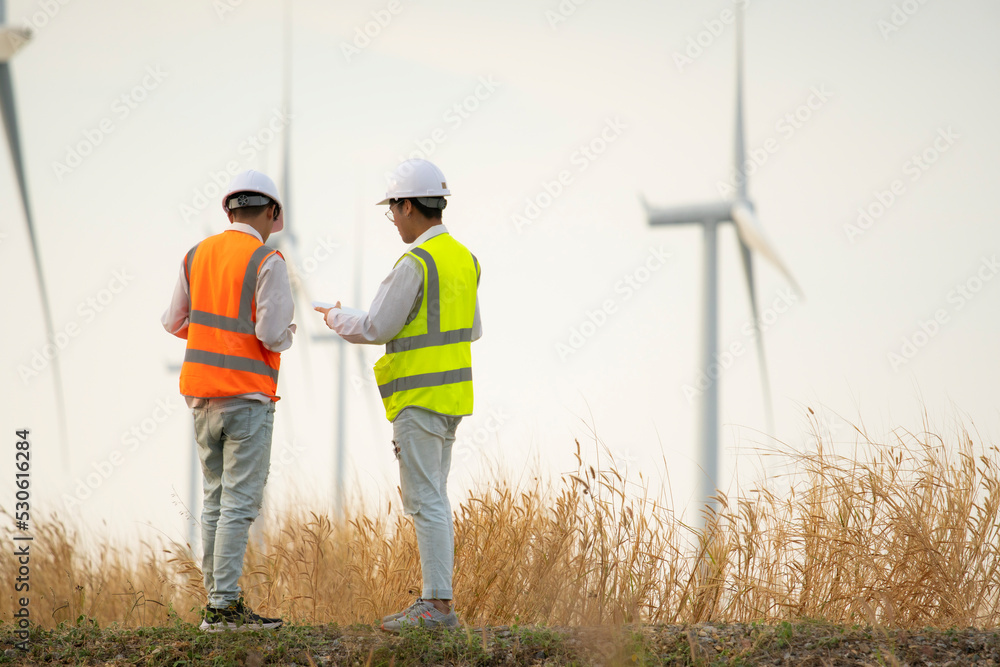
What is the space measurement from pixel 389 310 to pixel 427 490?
961mm

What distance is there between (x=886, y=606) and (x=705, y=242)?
1158 centimetres

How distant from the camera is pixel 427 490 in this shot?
4922 millimetres

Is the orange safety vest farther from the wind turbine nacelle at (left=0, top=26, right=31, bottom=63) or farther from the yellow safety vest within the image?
the wind turbine nacelle at (left=0, top=26, right=31, bottom=63)

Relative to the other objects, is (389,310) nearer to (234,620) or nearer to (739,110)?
(234,620)

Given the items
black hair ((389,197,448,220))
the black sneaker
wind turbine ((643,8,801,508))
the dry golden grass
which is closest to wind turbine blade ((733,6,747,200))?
wind turbine ((643,8,801,508))

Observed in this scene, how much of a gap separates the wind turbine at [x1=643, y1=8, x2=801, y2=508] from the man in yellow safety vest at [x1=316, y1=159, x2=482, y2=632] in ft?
36.1

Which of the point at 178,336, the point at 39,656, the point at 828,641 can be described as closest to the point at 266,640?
the point at 39,656

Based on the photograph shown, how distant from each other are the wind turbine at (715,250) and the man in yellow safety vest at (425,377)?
1100 centimetres

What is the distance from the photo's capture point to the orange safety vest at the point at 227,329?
497 cm

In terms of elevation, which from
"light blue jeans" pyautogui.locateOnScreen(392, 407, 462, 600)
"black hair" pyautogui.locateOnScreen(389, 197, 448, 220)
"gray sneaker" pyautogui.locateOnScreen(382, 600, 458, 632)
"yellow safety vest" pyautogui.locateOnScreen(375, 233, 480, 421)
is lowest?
"gray sneaker" pyautogui.locateOnScreen(382, 600, 458, 632)

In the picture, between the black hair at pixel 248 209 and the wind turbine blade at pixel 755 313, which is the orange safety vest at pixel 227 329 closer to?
the black hair at pixel 248 209

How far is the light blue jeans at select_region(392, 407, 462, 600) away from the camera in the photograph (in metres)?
4.89

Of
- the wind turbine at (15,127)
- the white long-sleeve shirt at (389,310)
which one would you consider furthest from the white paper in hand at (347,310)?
the wind turbine at (15,127)

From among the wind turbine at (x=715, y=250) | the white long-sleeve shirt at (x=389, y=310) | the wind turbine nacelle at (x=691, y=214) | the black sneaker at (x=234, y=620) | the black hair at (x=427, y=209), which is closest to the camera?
the white long-sleeve shirt at (x=389, y=310)
